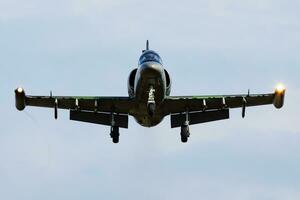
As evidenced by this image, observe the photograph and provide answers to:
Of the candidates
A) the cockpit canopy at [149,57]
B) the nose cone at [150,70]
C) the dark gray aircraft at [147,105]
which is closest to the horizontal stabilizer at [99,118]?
the dark gray aircraft at [147,105]

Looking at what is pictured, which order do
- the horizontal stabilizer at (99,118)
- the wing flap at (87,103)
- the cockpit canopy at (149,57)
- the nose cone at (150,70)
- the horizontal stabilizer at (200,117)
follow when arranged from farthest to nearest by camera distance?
the horizontal stabilizer at (200,117), the horizontal stabilizer at (99,118), the wing flap at (87,103), the cockpit canopy at (149,57), the nose cone at (150,70)

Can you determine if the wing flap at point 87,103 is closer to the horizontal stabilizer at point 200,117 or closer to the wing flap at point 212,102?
the wing flap at point 212,102

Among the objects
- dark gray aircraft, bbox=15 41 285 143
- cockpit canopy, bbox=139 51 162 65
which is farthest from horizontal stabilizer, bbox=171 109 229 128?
cockpit canopy, bbox=139 51 162 65

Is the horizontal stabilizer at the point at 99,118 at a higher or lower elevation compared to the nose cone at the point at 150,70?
lower

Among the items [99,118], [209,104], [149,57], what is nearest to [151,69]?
[149,57]

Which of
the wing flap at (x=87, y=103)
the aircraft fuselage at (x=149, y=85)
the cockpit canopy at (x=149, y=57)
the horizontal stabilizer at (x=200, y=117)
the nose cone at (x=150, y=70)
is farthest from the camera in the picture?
the horizontal stabilizer at (x=200, y=117)

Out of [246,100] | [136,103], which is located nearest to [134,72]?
[136,103]

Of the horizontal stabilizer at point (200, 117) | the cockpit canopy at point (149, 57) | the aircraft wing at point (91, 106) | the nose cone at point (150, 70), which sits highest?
the cockpit canopy at point (149, 57)

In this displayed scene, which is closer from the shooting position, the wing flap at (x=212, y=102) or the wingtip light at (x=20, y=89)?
the wingtip light at (x=20, y=89)

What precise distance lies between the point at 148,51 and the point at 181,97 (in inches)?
160

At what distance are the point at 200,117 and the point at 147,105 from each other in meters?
6.07

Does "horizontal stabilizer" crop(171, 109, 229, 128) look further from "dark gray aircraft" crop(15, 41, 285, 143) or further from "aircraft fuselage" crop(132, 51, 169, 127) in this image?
"aircraft fuselage" crop(132, 51, 169, 127)

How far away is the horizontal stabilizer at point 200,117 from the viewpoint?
74.3 m

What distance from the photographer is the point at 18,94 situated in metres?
69.2
